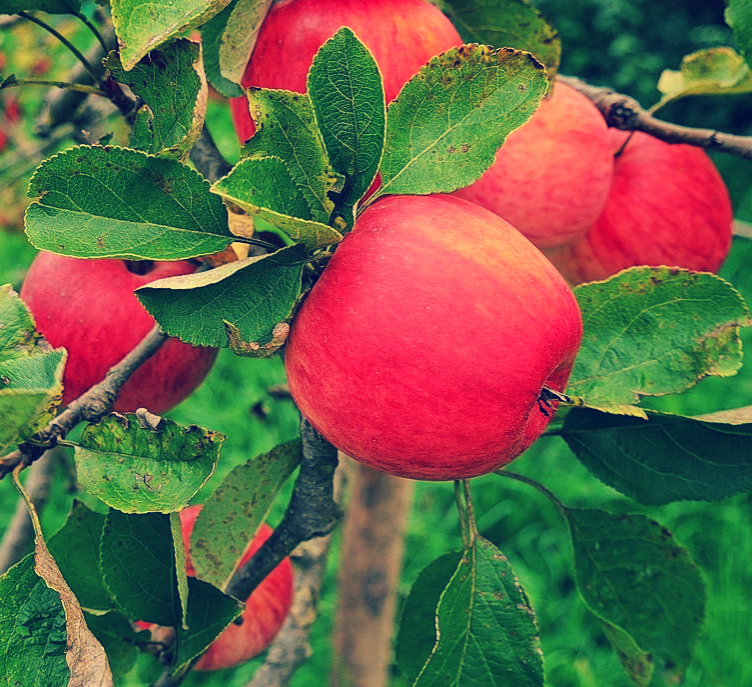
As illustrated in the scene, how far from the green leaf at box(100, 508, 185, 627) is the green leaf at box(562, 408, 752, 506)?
0.34 m

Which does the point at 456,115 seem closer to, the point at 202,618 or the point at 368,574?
the point at 202,618

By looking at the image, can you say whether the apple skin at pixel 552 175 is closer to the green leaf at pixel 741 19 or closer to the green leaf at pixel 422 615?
the green leaf at pixel 741 19

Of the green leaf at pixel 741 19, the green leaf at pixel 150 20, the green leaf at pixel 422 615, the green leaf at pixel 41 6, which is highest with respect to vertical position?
the green leaf at pixel 150 20

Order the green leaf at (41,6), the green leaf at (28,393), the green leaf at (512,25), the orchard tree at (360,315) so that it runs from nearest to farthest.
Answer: the green leaf at (28,393)
the orchard tree at (360,315)
the green leaf at (41,6)
the green leaf at (512,25)

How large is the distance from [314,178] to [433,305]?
108 mm

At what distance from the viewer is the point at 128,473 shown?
50cm

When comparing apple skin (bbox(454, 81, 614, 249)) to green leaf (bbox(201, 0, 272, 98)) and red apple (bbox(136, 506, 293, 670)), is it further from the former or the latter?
red apple (bbox(136, 506, 293, 670))

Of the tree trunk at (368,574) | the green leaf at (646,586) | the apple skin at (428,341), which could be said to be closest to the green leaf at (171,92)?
the apple skin at (428,341)

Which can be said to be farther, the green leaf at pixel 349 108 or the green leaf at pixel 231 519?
the green leaf at pixel 231 519

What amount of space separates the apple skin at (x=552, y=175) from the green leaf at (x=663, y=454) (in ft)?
0.61

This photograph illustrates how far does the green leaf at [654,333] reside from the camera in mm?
576

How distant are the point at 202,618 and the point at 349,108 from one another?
381 mm

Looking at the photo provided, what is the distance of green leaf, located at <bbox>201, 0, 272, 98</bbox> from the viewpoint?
1.84 feet

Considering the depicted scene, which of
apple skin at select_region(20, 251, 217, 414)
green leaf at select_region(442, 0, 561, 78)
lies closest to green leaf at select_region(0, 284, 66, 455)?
apple skin at select_region(20, 251, 217, 414)
